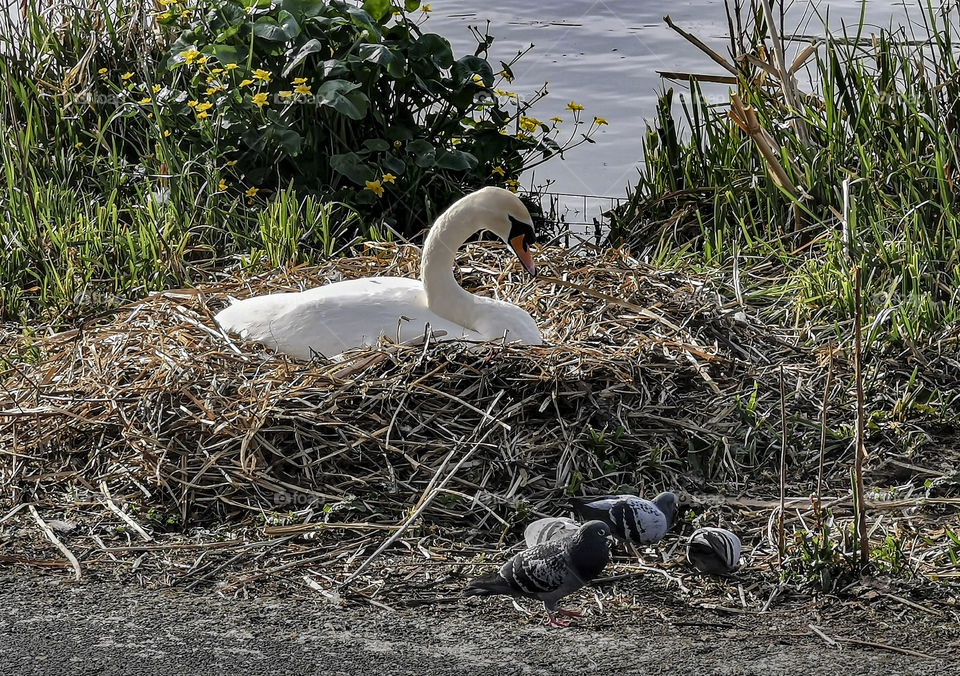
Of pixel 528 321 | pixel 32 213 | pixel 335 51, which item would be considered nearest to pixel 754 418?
pixel 528 321

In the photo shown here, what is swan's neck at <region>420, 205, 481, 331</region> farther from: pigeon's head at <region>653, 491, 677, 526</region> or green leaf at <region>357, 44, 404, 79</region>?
green leaf at <region>357, 44, 404, 79</region>

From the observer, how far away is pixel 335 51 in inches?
258

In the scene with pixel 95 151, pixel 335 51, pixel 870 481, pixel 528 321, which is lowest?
pixel 870 481

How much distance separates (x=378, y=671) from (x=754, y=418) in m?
1.94

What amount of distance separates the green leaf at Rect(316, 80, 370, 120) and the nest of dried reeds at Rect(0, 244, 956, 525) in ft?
5.52

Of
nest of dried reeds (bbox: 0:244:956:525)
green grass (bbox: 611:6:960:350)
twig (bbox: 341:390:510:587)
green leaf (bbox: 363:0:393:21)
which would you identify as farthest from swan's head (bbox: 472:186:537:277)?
green leaf (bbox: 363:0:393:21)

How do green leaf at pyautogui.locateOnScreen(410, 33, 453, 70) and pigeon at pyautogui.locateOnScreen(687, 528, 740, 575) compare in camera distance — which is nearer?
pigeon at pyautogui.locateOnScreen(687, 528, 740, 575)

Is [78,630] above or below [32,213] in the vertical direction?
below

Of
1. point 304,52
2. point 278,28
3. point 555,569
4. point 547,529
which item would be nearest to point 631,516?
point 547,529

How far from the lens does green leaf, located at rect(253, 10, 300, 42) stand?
6215 millimetres

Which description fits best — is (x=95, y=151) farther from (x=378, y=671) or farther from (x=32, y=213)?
(x=378, y=671)

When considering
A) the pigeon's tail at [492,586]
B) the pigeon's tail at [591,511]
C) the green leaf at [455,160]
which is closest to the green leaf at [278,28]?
the green leaf at [455,160]

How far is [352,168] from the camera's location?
252 inches

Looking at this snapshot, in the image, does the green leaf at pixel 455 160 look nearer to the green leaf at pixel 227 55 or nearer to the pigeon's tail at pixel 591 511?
the green leaf at pixel 227 55
